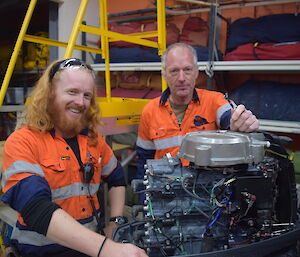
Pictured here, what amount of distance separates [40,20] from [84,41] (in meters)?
0.71

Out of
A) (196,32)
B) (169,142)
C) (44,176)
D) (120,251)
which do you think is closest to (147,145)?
(169,142)

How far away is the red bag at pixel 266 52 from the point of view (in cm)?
225

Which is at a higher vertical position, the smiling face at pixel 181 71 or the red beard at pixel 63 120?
the smiling face at pixel 181 71

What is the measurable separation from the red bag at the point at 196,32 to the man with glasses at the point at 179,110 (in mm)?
1208

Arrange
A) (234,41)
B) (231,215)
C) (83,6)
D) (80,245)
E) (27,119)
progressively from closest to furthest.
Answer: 1. (80,245)
2. (231,215)
3. (27,119)
4. (83,6)
5. (234,41)

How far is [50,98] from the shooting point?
4.27ft

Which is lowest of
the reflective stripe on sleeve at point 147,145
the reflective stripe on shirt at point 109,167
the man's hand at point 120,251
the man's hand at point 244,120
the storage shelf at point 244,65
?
the man's hand at point 120,251

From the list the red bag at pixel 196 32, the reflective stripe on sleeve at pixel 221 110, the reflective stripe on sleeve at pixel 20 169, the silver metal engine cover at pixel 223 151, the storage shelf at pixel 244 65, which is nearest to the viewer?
the silver metal engine cover at pixel 223 151

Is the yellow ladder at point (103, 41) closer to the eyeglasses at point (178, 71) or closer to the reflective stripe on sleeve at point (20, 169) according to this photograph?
the eyeglasses at point (178, 71)

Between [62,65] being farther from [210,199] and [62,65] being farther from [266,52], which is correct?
[266,52]

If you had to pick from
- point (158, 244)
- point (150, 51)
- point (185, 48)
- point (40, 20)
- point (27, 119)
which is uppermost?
point (40, 20)

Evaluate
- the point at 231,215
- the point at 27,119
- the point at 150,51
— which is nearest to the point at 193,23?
the point at 150,51

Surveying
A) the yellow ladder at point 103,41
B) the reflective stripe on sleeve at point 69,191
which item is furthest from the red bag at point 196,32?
the reflective stripe on sleeve at point 69,191

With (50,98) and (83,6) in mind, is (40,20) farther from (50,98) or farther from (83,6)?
(50,98)
